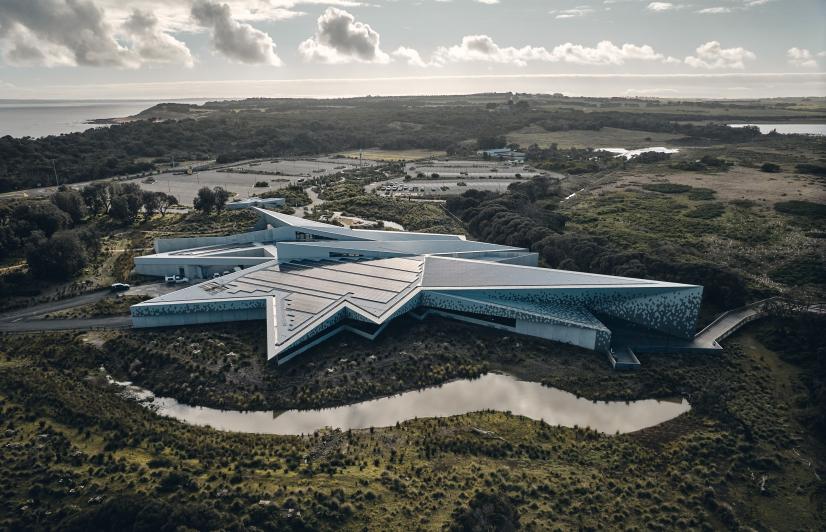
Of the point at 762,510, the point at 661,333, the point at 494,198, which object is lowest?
the point at 762,510

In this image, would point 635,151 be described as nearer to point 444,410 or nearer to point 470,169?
point 470,169

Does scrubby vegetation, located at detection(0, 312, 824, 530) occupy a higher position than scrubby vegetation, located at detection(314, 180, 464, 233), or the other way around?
scrubby vegetation, located at detection(314, 180, 464, 233)

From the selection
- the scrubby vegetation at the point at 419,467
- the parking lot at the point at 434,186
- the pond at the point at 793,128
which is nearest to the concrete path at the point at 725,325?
the scrubby vegetation at the point at 419,467

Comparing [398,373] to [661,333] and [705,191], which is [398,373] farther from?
[705,191]

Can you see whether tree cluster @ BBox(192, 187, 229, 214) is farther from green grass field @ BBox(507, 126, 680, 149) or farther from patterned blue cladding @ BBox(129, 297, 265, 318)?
green grass field @ BBox(507, 126, 680, 149)

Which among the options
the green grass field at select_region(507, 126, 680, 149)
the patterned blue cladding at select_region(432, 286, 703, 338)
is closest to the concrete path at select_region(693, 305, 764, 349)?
the patterned blue cladding at select_region(432, 286, 703, 338)

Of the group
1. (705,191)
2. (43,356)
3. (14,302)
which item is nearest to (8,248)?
(14,302)
